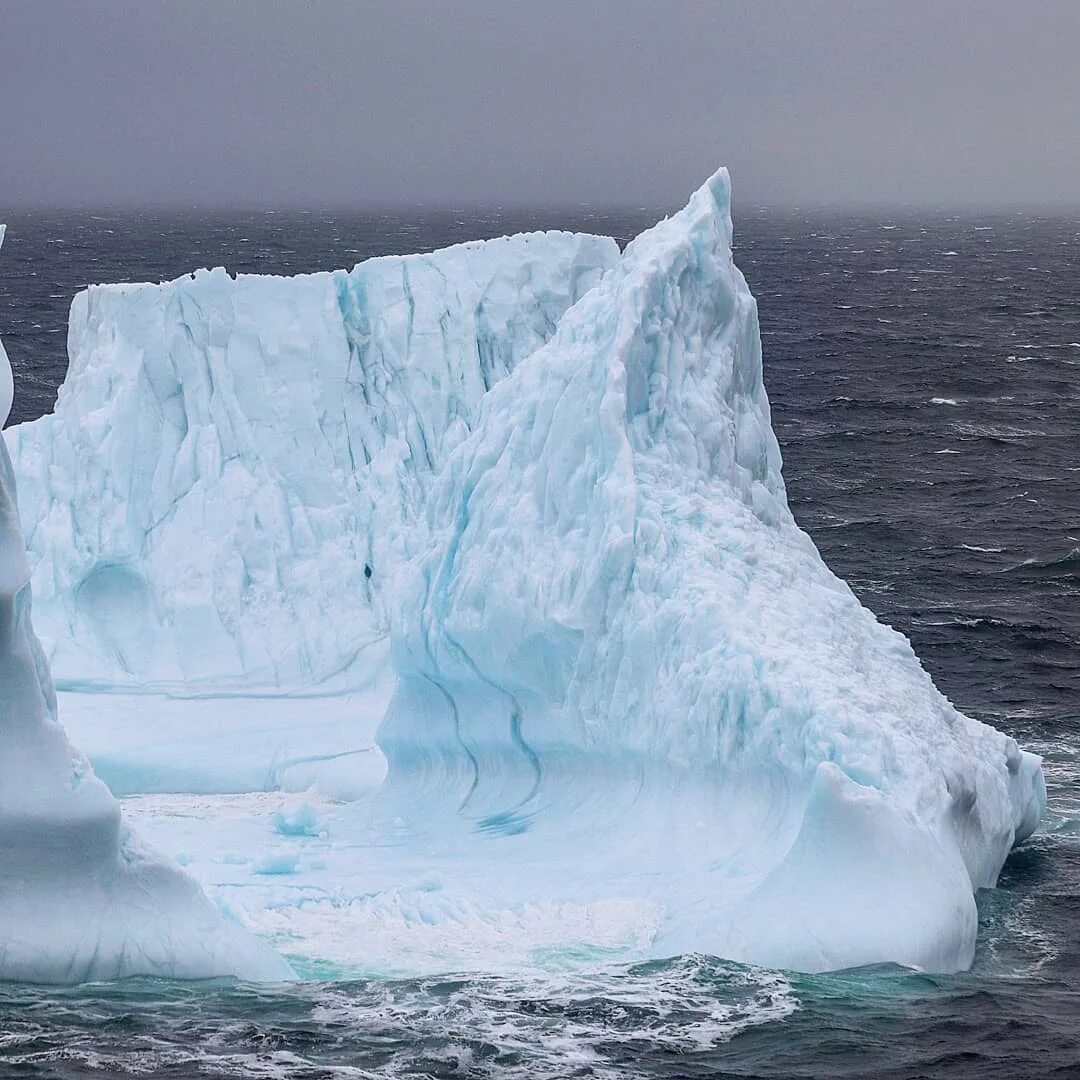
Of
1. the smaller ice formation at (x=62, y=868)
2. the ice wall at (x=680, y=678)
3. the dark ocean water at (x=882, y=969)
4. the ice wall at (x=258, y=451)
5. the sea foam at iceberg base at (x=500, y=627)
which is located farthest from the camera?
the ice wall at (x=258, y=451)

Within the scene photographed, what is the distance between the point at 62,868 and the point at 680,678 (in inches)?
229

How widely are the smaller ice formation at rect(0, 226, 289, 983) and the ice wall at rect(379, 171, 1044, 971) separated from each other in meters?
3.40

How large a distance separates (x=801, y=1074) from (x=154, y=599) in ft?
41.2

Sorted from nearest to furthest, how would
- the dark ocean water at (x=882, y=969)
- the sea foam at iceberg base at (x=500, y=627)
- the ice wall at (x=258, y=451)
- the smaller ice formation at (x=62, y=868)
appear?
the dark ocean water at (x=882, y=969), the smaller ice formation at (x=62, y=868), the sea foam at iceberg base at (x=500, y=627), the ice wall at (x=258, y=451)

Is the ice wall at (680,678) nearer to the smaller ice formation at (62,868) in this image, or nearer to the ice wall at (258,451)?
the smaller ice formation at (62,868)

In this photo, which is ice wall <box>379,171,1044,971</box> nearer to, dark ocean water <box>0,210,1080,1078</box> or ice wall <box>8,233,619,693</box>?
dark ocean water <box>0,210,1080,1078</box>

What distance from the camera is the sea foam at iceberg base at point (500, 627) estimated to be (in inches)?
615

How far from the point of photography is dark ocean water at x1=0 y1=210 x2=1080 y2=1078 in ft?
42.7

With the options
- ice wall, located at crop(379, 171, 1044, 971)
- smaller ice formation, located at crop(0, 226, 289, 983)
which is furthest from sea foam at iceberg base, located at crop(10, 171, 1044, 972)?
smaller ice formation, located at crop(0, 226, 289, 983)

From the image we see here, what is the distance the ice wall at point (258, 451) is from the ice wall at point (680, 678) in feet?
13.0

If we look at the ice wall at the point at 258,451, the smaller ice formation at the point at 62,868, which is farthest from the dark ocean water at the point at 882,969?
the ice wall at the point at 258,451

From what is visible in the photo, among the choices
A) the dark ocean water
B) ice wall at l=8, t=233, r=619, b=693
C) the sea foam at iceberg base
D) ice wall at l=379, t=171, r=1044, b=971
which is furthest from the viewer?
ice wall at l=8, t=233, r=619, b=693

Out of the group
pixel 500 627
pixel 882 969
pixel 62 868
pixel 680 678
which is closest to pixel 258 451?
pixel 500 627

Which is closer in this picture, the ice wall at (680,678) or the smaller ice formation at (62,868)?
the smaller ice formation at (62,868)
